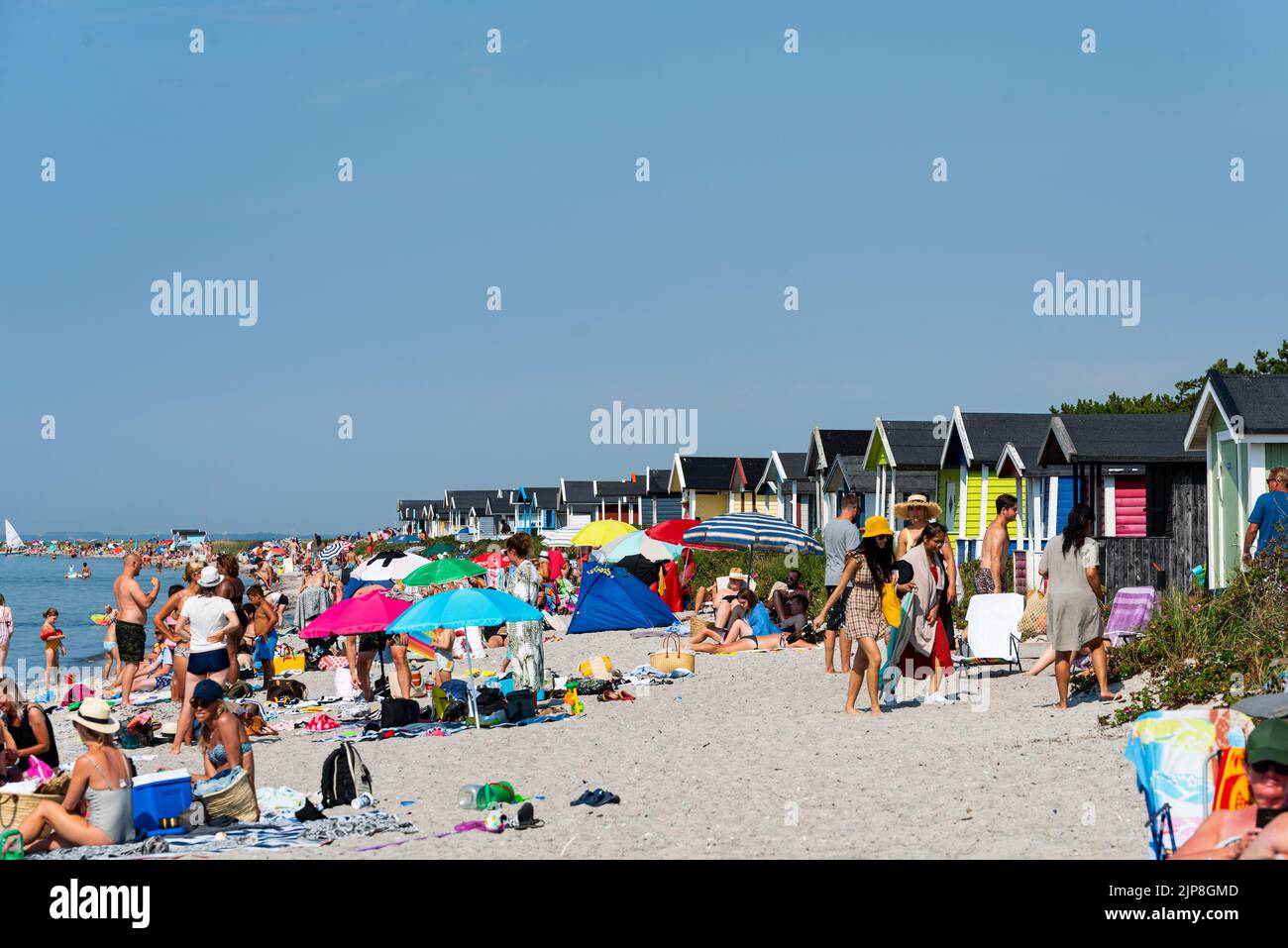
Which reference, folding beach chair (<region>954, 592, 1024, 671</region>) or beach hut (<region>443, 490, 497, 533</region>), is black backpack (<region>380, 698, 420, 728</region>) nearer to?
folding beach chair (<region>954, 592, 1024, 671</region>)

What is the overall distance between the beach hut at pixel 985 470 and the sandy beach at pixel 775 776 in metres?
13.1

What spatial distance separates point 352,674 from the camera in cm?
1608

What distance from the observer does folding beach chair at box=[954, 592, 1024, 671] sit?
13.4 metres

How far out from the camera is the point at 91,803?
7648 millimetres

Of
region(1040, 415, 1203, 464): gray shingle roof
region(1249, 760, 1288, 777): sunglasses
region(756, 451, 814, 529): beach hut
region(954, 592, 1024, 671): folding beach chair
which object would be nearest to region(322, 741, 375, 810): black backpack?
region(1249, 760, 1288, 777): sunglasses

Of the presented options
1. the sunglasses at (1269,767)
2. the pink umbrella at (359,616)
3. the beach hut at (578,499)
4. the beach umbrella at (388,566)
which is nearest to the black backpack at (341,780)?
the pink umbrella at (359,616)

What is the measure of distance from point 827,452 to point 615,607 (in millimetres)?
17761

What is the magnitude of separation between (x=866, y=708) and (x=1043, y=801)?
408cm

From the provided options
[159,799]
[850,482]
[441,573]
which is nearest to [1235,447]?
[441,573]

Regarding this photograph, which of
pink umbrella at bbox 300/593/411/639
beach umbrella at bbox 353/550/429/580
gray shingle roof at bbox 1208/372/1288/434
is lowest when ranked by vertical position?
pink umbrella at bbox 300/593/411/639

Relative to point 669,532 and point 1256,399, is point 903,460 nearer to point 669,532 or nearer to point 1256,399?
point 669,532

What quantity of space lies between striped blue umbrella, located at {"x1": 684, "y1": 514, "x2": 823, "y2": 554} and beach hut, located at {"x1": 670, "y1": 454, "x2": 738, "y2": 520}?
3266cm
